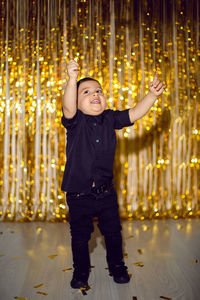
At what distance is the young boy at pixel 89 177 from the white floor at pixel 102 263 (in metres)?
0.09

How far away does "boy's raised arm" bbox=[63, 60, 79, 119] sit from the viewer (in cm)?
127

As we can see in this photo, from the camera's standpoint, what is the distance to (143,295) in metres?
1.34

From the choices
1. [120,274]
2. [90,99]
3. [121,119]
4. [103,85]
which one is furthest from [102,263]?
[103,85]

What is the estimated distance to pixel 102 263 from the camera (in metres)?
1.69

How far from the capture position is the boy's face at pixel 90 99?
4.65 feet

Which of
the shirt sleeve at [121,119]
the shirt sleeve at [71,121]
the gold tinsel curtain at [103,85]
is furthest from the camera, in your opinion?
the gold tinsel curtain at [103,85]

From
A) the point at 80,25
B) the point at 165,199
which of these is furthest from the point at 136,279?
the point at 80,25

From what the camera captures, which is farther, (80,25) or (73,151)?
(80,25)

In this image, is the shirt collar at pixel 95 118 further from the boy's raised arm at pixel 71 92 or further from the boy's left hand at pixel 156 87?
the boy's left hand at pixel 156 87

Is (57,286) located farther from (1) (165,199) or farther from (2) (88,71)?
(2) (88,71)

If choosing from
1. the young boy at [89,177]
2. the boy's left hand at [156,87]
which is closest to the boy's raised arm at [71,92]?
the young boy at [89,177]

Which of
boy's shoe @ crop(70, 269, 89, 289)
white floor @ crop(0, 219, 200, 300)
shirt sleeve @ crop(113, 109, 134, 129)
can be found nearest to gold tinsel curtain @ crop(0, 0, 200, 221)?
white floor @ crop(0, 219, 200, 300)

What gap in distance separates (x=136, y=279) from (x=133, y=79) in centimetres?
163

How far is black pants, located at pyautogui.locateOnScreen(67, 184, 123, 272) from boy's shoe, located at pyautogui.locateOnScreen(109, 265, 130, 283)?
24 mm
